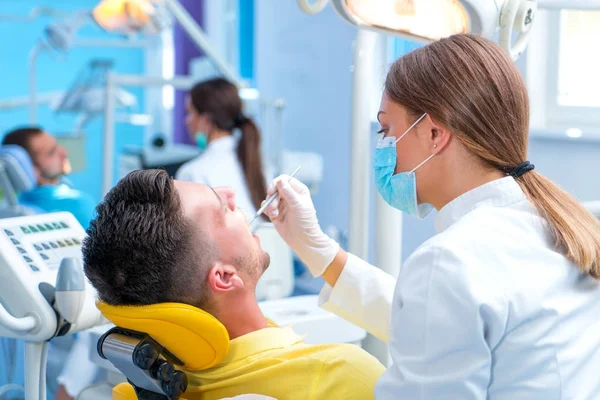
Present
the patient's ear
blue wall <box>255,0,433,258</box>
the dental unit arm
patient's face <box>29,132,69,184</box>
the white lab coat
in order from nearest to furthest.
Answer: the white lab coat → the patient's ear → the dental unit arm → patient's face <box>29,132,69,184</box> → blue wall <box>255,0,433,258</box>

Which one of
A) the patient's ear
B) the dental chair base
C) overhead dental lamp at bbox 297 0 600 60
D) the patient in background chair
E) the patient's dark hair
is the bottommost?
the patient in background chair

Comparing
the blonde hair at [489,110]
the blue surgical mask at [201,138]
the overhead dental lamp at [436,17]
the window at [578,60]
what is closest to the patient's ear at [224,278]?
the blonde hair at [489,110]

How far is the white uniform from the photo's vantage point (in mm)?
3002

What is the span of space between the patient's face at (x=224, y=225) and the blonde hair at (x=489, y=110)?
37 centimetres

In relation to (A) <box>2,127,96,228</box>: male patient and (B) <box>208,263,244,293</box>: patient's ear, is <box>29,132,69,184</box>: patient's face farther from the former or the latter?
(B) <box>208,263,244,293</box>: patient's ear

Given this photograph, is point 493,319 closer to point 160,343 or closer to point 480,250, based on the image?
point 480,250

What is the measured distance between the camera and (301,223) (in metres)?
1.57

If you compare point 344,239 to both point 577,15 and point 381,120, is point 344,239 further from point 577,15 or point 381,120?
point 381,120

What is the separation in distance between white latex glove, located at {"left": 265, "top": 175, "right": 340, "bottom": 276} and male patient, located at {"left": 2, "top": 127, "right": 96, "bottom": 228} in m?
1.59

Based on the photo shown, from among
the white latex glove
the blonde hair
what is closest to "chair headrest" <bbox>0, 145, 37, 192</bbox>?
the white latex glove

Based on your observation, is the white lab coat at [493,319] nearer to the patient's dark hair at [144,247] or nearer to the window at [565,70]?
the patient's dark hair at [144,247]

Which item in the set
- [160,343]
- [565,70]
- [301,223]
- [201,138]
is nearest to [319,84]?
[201,138]

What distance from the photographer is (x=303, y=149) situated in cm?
447

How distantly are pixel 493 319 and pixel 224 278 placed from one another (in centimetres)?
47
